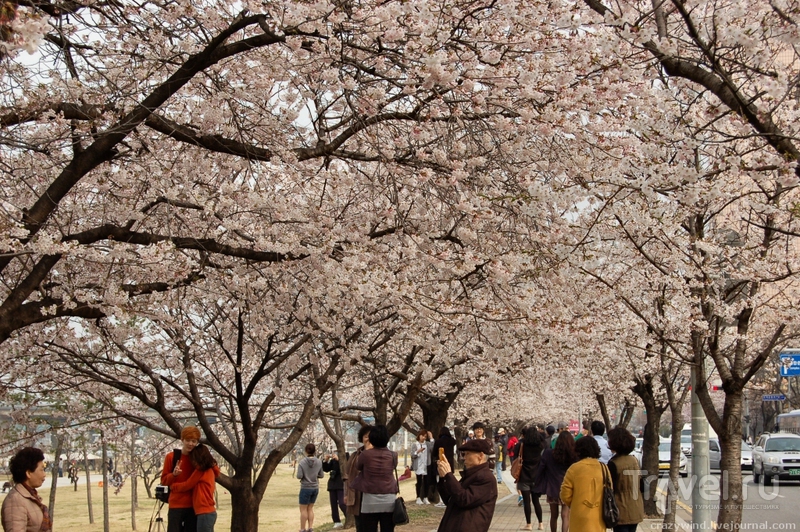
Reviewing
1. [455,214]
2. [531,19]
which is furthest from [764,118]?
[455,214]

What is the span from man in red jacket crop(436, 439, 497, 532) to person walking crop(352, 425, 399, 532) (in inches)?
85.6

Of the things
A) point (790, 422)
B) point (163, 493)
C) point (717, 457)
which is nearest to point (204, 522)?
point (163, 493)

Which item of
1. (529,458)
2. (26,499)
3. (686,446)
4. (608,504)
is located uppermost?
(26,499)

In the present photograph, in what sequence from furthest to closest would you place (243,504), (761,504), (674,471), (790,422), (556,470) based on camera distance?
1. (790,422)
2. (761,504)
3. (674,471)
4. (243,504)
5. (556,470)

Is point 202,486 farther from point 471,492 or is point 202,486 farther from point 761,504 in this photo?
point 761,504

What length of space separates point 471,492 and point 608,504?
170 cm

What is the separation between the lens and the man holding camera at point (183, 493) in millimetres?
7957

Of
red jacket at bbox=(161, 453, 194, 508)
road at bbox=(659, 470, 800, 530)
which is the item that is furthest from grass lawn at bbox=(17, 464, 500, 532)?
red jacket at bbox=(161, 453, 194, 508)

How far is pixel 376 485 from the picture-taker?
27.7ft

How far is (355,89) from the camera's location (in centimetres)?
718

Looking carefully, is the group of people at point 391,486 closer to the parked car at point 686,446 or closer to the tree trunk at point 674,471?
the tree trunk at point 674,471

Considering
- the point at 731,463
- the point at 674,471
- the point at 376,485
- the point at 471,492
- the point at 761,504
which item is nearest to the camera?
the point at 471,492

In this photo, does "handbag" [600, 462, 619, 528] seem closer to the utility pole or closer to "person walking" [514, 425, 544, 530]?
the utility pole

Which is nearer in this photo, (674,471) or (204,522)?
(204,522)
